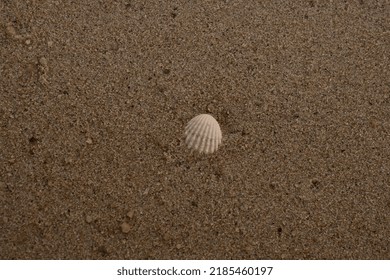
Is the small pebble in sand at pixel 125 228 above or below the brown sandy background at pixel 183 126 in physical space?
below

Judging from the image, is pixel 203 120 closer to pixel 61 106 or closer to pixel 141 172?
pixel 141 172

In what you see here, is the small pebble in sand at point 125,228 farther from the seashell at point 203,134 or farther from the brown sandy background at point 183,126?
the seashell at point 203,134

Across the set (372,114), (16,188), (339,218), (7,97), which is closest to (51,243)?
(16,188)

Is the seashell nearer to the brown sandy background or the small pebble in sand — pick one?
the brown sandy background

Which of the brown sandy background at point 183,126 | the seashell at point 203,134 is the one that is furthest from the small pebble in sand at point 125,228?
the seashell at point 203,134

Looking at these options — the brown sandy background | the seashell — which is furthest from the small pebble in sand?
the seashell
